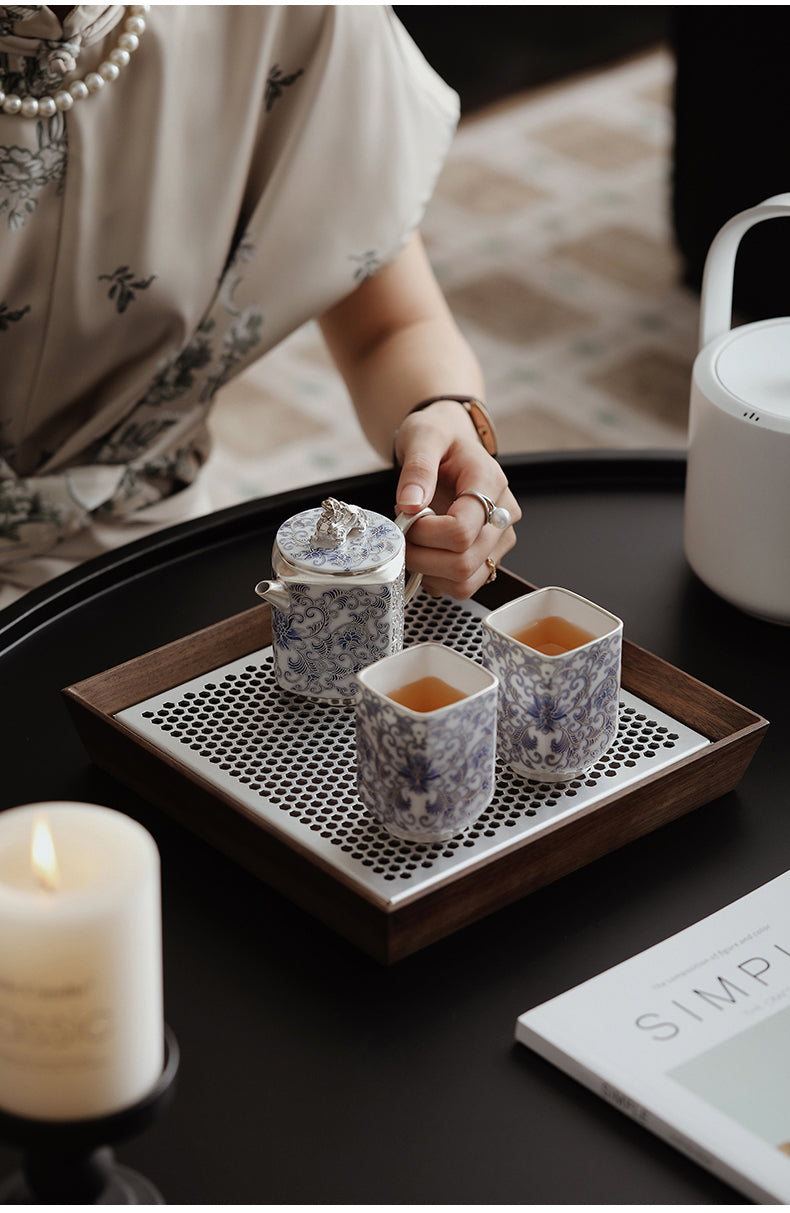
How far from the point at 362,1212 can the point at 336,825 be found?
0.20 meters

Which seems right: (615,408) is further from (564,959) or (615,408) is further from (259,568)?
(564,959)

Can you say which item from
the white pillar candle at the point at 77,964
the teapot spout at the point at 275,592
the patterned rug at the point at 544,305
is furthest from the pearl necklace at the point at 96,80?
the patterned rug at the point at 544,305

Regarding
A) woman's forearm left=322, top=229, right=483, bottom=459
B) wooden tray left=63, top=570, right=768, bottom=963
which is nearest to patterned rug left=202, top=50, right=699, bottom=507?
woman's forearm left=322, top=229, right=483, bottom=459

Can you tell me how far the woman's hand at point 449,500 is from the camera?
0.86 metres

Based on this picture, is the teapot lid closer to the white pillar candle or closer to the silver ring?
the silver ring

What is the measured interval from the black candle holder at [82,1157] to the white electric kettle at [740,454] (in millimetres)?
536

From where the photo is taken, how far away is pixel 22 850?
0.43 metres

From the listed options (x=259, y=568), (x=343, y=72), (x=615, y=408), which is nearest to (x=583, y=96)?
(x=615, y=408)

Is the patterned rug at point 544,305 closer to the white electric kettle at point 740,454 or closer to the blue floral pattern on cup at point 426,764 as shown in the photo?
the white electric kettle at point 740,454

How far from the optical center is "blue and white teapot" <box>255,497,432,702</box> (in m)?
0.74

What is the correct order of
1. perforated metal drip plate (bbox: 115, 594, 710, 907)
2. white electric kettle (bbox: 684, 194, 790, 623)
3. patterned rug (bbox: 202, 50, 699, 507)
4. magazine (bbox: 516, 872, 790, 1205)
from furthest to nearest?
patterned rug (bbox: 202, 50, 699, 507) → white electric kettle (bbox: 684, 194, 790, 623) → perforated metal drip plate (bbox: 115, 594, 710, 907) → magazine (bbox: 516, 872, 790, 1205)

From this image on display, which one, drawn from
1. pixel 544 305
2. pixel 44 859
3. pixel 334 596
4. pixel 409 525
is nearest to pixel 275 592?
pixel 334 596

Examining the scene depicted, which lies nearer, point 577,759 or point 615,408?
point 577,759

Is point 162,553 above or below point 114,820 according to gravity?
below
